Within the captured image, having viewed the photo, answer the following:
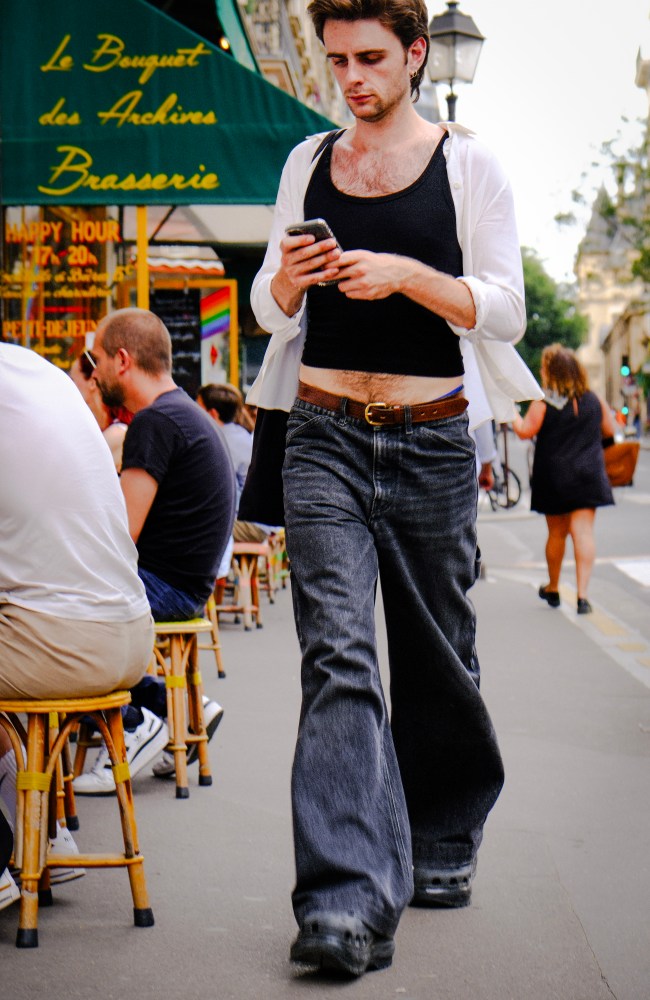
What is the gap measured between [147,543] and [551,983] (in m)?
2.66

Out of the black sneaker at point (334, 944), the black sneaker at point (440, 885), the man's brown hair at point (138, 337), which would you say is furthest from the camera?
the man's brown hair at point (138, 337)

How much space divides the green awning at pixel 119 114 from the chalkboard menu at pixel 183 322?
611 centimetres

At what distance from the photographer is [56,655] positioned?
388 centimetres

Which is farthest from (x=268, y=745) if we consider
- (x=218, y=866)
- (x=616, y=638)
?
(x=616, y=638)

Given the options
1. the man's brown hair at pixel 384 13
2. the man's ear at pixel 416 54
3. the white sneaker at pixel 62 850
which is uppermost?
the man's brown hair at pixel 384 13

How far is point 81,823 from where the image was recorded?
5191 mm

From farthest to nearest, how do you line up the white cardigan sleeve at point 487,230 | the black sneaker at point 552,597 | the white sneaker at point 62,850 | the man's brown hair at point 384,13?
the black sneaker at point 552,597
the white sneaker at point 62,850
the white cardigan sleeve at point 487,230
the man's brown hair at point 384,13

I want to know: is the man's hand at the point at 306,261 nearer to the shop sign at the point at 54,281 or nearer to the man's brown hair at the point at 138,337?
the man's brown hair at the point at 138,337

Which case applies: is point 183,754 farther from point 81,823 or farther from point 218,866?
point 218,866

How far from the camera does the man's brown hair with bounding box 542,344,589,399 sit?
11867mm

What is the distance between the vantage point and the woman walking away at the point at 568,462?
37.9ft

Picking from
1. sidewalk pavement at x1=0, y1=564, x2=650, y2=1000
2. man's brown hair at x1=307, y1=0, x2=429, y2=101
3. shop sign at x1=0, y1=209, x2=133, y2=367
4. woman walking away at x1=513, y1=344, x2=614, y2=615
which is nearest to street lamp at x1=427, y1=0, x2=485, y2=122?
woman walking away at x1=513, y1=344, x2=614, y2=615

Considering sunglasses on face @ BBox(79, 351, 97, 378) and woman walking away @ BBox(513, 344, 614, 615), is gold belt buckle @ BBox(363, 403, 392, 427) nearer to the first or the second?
sunglasses on face @ BBox(79, 351, 97, 378)

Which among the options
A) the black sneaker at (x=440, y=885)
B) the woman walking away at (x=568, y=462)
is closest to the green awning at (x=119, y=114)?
the woman walking away at (x=568, y=462)
